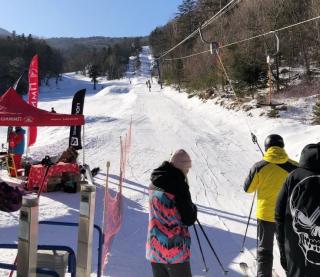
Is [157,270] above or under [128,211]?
above

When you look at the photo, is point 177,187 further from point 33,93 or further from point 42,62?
point 42,62

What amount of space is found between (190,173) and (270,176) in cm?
775

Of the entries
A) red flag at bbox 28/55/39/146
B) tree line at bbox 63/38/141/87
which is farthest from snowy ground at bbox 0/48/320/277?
tree line at bbox 63/38/141/87

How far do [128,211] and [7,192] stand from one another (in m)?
2.83

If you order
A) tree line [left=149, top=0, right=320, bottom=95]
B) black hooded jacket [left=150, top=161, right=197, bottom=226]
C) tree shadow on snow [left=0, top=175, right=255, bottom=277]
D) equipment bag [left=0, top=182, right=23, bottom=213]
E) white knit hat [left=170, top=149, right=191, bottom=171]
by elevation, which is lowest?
tree shadow on snow [left=0, top=175, right=255, bottom=277]

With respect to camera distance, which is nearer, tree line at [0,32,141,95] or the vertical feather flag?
the vertical feather flag

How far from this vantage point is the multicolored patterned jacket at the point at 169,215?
370cm

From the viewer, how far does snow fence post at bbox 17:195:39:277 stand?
2.81 metres

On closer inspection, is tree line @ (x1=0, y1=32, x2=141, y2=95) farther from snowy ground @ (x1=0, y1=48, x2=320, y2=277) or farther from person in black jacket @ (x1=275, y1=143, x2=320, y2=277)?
person in black jacket @ (x1=275, y1=143, x2=320, y2=277)

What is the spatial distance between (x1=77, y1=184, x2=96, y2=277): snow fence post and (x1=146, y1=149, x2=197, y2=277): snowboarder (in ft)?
1.74

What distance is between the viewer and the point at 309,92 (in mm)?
26531

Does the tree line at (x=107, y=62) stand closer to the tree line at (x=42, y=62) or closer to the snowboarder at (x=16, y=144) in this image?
the tree line at (x=42, y=62)

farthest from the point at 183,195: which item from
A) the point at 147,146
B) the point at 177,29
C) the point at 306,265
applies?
the point at 177,29

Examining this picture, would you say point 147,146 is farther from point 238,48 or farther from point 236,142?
point 238,48
